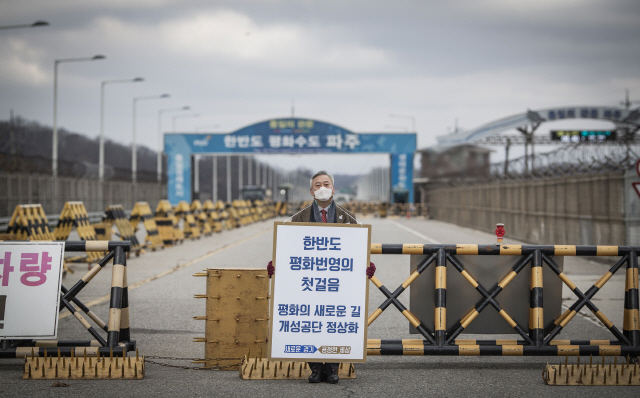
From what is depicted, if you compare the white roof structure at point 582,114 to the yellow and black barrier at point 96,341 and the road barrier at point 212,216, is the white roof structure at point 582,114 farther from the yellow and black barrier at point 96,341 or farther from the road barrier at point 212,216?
the yellow and black barrier at point 96,341

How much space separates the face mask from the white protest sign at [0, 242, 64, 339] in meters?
2.52

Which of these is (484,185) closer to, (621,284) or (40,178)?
(621,284)

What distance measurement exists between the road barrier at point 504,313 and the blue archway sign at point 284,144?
147 ft

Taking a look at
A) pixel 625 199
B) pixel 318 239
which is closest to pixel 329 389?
pixel 318 239

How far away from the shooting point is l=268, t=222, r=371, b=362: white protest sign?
5738mm

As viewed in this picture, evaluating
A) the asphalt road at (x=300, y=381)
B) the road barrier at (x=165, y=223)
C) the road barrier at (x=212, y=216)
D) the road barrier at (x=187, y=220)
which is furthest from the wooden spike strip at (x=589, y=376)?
the road barrier at (x=212, y=216)

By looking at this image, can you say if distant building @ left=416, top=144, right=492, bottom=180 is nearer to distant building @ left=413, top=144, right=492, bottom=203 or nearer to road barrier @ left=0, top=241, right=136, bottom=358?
distant building @ left=413, top=144, right=492, bottom=203

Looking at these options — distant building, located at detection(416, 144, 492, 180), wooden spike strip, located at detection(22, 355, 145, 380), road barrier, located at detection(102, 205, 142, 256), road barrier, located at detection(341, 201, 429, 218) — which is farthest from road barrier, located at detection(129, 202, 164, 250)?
distant building, located at detection(416, 144, 492, 180)

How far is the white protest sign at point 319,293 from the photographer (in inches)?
226

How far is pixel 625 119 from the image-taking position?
167ft

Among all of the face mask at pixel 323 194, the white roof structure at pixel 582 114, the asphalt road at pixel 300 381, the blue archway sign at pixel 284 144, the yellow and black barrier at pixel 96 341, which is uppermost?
the white roof structure at pixel 582 114

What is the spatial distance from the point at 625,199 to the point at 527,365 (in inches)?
403

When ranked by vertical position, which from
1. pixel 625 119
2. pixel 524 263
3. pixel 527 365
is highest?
pixel 625 119

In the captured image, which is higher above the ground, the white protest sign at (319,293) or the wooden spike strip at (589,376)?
the white protest sign at (319,293)
